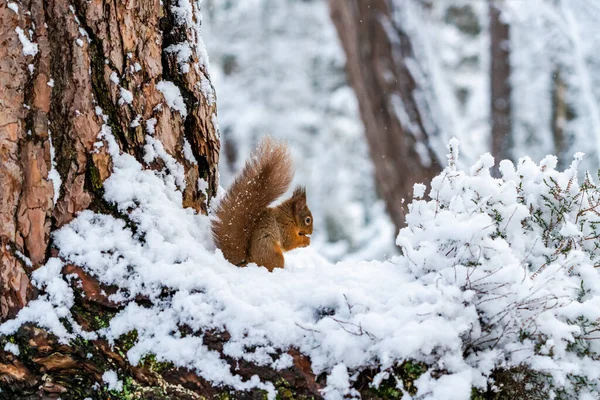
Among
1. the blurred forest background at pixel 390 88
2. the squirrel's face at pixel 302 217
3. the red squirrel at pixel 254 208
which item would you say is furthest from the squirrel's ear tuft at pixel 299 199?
the red squirrel at pixel 254 208

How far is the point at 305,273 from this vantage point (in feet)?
6.16

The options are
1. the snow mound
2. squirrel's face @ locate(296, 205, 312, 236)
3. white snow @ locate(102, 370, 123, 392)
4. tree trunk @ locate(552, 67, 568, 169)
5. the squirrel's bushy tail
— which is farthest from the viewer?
tree trunk @ locate(552, 67, 568, 169)

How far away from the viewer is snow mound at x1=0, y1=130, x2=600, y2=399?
147cm

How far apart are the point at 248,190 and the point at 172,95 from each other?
0.41 meters

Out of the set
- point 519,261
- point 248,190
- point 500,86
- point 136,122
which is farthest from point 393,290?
point 500,86

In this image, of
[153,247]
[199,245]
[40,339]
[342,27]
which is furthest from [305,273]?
[342,27]

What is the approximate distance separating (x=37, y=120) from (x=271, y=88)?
33.0 feet

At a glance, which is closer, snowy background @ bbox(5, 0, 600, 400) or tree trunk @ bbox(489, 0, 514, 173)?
snowy background @ bbox(5, 0, 600, 400)

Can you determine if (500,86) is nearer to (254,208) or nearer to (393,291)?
(254,208)

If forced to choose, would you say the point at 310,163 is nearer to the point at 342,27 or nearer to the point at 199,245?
the point at 342,27

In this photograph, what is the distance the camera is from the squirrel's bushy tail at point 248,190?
6.97ft

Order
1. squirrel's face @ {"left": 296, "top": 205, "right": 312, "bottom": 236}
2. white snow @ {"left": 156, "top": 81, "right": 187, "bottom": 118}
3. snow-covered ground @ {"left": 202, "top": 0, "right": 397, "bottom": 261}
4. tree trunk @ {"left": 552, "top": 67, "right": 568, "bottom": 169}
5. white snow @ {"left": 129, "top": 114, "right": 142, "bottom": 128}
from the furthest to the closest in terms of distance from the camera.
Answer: snow-covered ground @ {"left": 202, "top": 0, "right": 397, "bottom": 261} → tree trunk @ {"left": 552, "top": 67, "right": 568, "bottom": 169} → squirrel's face @ {"left": 296, "top": 205, "right": 312, "bottom": 236} → white snow @ {"left": 156, "top": 81, "right": 187, "bottom": 118} → white snow @ {"left": 129, "top": 114, "right": 142, "bottom": 128}

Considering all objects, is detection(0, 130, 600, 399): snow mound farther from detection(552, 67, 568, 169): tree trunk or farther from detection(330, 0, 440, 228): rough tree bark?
detection(552, 67, 568, 169): tree trunk

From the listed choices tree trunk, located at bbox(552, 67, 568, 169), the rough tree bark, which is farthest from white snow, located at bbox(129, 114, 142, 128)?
tree trunk, located at bbox(552, 67, 568, 169)
